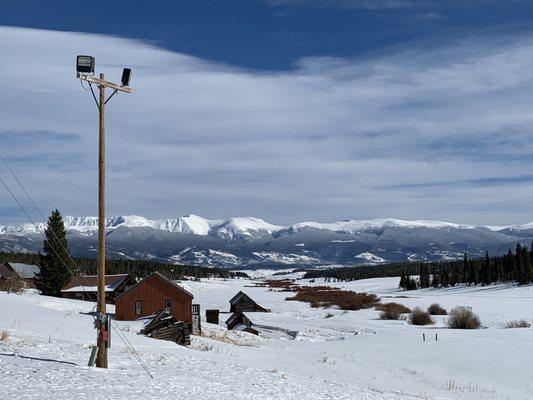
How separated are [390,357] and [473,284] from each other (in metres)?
117

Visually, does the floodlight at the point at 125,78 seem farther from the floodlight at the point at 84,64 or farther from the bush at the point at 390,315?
the bush at the point at 390,315

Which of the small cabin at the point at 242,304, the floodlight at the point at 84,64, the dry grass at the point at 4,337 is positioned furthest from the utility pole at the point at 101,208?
the small cabin at the point at 242,304

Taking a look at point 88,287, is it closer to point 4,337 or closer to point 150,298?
point 150,298

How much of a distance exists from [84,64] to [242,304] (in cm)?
7492

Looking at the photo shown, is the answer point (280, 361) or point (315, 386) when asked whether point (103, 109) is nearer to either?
point (315, 386)

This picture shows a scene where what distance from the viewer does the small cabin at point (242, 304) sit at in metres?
86.3

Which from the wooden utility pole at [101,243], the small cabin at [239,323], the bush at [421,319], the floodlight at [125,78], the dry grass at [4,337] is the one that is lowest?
the bush at [421,319]

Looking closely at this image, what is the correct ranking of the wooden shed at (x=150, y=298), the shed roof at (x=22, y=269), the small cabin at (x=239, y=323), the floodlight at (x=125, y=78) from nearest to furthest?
the floodlight at (x=125, y=78) → the wooden shed at (x=150, y=298) → the small cabin at (x=239, y=323) → the shed roof at (x=22, y=269)

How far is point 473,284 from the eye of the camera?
5822 inches

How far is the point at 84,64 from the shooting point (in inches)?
665

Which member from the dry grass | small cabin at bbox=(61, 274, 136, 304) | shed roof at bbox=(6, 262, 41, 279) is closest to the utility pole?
the dry grass

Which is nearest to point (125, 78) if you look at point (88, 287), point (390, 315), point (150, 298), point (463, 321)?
point (150, 298)

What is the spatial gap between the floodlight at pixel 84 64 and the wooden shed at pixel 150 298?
44267 millimetres

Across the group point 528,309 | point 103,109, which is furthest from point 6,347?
point 528,309
